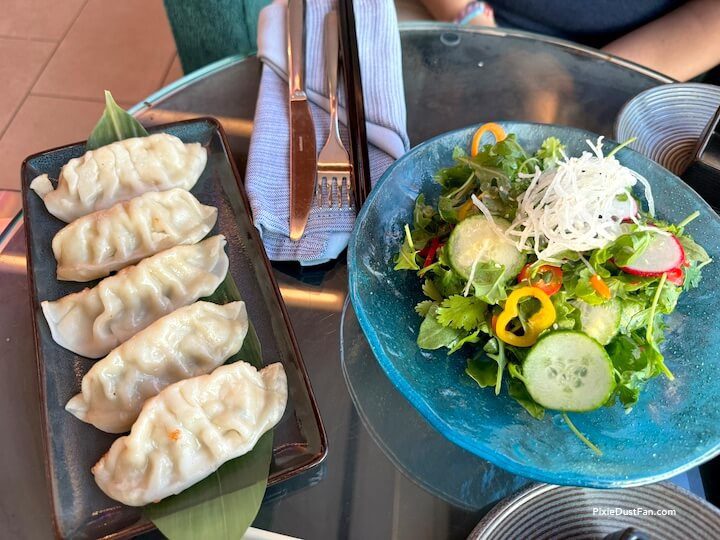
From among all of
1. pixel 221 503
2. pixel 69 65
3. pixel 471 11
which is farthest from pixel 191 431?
pixel 69 65

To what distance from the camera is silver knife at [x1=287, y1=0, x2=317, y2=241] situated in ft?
4.11

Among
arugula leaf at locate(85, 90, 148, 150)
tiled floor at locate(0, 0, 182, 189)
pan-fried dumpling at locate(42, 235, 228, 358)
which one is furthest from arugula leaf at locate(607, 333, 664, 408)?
tiled floor at locate(0, 0, 182, 189)

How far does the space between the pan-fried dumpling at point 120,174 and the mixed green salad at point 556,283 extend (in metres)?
0.60

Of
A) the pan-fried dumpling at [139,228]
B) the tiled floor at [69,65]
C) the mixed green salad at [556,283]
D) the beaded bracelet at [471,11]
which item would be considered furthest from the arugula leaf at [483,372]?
the tiled floor at [69,65]

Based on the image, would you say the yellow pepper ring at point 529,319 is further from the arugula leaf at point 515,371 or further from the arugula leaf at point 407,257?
the arugula leaf at point 407,257

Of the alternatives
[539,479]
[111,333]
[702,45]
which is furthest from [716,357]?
[702,45]

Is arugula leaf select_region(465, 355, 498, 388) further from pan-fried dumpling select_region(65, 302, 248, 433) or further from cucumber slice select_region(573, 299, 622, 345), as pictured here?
pan-fried dumpling select_region(65, 302, 248, 433)

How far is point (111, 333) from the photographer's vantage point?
113 cm

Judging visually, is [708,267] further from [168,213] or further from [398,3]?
[398,3]

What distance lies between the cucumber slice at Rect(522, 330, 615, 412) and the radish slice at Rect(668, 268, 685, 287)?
203 millimetres

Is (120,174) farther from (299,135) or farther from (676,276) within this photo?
(676,276)

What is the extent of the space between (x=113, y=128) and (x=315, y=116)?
48 centimetres

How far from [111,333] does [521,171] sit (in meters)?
0.85

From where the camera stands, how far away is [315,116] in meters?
1.44
